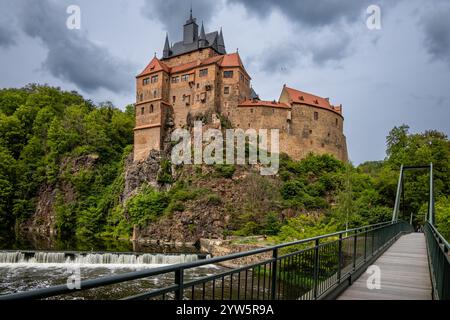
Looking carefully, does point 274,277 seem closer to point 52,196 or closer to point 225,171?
point 225,171

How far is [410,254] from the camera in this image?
13.2m

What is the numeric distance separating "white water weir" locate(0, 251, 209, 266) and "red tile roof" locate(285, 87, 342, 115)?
36.7 m

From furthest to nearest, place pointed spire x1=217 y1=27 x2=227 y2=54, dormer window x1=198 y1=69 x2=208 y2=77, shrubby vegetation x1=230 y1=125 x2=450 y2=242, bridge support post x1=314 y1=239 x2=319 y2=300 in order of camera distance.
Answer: pointed spire x1=217 y1=27 x2=227 y2=54, dormer window x1=198 y1=69 x2=208 y2=77, shrubby vegetation x1=230 y1=125 x2=450 y2=242, bridge support post x1=314 y1=239 x2=319 y2=300

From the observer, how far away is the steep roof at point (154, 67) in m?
59.1

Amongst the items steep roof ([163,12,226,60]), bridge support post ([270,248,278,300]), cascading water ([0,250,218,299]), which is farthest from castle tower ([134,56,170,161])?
bridge support post ([270,248,278,300])

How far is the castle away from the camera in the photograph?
181ft

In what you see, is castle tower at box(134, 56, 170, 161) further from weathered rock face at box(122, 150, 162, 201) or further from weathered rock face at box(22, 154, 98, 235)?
weathered rock face at box(22, 154, 98, 235)

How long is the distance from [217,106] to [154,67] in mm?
12986

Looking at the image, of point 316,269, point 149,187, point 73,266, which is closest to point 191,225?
point 149,187

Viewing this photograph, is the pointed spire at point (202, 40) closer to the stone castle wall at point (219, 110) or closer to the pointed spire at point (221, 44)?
the stone castle wall at point (219, 110)

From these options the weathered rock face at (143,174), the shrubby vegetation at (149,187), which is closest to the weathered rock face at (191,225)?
the shrubby vegetation at (149,187)
